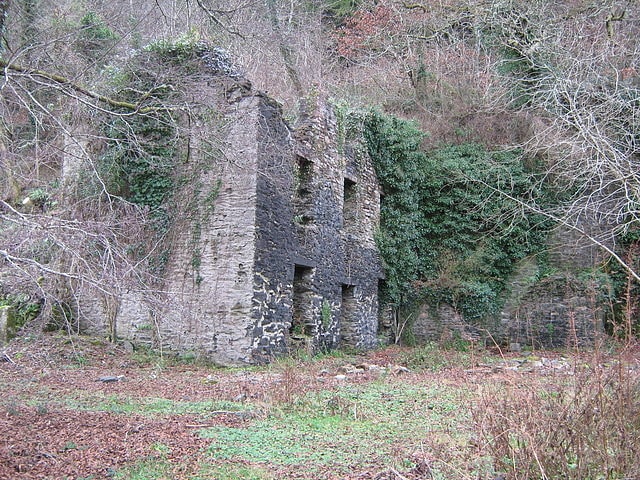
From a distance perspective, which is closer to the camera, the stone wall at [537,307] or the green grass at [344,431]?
the green grass at [344,431]

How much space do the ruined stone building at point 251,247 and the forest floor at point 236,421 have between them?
924 millimetres

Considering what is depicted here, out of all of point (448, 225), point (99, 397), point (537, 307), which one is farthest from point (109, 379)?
point (537, 307)

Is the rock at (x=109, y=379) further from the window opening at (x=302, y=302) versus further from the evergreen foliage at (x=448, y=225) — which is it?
the evergreen foliage at (x=448, y=225)

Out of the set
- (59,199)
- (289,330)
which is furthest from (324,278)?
(59,199)

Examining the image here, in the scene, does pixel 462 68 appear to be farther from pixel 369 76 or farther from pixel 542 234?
pixel 542 234

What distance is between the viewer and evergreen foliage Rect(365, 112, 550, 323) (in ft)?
Answer: 49.4

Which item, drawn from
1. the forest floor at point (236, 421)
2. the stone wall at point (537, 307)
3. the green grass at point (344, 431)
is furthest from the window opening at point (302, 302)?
the green grass at point (344, 431)

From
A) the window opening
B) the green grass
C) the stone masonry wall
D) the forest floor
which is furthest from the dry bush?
the window opening

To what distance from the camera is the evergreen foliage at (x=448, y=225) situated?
49.4ft

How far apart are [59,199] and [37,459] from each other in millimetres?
9045

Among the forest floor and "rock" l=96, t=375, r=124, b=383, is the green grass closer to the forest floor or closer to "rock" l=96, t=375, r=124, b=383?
the forest floor

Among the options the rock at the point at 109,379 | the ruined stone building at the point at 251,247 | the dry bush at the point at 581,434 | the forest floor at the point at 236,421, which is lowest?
the rock at the point at 109,379

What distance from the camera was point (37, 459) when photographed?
4230 millimetres

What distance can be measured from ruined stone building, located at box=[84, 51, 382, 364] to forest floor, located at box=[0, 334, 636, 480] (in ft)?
3.03
